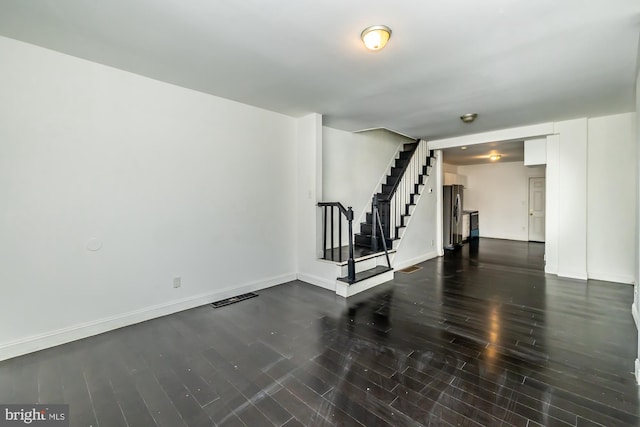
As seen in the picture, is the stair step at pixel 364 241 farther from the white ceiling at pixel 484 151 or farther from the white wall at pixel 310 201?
the white ceiling at pixel 484 151

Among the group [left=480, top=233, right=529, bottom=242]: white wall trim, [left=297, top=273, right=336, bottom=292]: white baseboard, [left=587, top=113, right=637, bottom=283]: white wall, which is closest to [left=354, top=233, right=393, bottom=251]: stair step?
[left=297, top=273, right=336, bottom=292]: white baseboard

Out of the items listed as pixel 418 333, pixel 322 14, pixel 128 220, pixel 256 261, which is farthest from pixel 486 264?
pixel 128 220

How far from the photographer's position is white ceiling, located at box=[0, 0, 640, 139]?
191 centimetres

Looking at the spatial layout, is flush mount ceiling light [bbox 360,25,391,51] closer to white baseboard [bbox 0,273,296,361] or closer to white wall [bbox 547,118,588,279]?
white baseboard [bbox 0,273,296,361]

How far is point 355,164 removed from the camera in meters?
5.70

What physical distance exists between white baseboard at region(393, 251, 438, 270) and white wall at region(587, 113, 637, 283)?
2.57m

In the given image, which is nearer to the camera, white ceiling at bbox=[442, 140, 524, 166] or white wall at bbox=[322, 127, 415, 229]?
white wall at bbox=[322, 127, 415, 229]

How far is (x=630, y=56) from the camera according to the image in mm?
2494

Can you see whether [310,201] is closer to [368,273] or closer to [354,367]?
[368,273]

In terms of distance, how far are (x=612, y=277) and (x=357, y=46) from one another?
5.47m

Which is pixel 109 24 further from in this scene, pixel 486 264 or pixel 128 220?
pixel 486 264

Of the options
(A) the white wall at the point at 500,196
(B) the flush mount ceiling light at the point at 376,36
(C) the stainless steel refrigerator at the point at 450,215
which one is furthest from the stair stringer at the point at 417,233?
(A) the white wall at the point at 500,196

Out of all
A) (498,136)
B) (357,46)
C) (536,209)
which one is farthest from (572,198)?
(357,46)

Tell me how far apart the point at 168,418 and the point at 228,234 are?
2.30 metres
